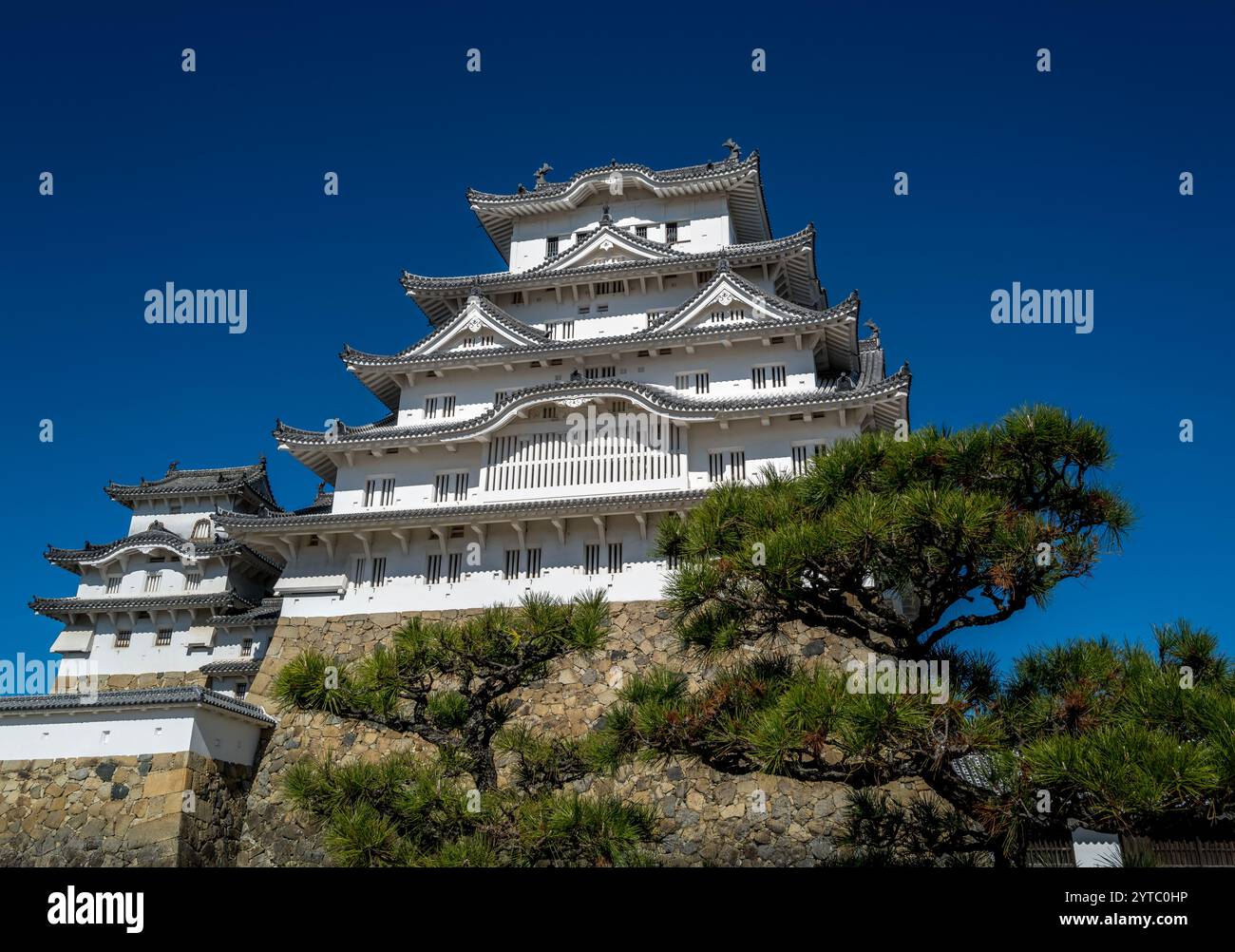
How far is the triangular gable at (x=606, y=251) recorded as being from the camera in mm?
25969

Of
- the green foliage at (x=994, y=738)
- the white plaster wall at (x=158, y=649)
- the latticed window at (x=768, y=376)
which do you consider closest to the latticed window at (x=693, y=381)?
the latticed window at (x=768, y=376)

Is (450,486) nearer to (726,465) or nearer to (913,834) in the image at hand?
(726,465)

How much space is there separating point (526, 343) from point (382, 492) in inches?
210

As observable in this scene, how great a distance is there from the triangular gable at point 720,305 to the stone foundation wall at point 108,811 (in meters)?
14.8

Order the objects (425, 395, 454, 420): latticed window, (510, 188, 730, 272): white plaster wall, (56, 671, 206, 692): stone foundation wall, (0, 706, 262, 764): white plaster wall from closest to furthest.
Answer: (0, 706, 262, 764): white plaster wall, (425, 395, 454, 420): latticed window, (56, 671, 206, 692): stone foundation wall, (510, 188, 730, 272): white plaster wall

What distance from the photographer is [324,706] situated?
12.0 meters

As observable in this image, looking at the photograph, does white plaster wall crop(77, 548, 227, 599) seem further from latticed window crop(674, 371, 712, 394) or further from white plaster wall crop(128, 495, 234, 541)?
latticed window crop(674, 371, 712, 394)

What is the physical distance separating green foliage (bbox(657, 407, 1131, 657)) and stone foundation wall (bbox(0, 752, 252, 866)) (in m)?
12.6

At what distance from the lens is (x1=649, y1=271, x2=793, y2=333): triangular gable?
77.0ft

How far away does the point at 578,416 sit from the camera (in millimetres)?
22297

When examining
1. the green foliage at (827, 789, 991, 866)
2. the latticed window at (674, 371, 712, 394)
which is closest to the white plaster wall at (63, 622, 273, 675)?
the latticed window at (674, 371, 712, 394)
